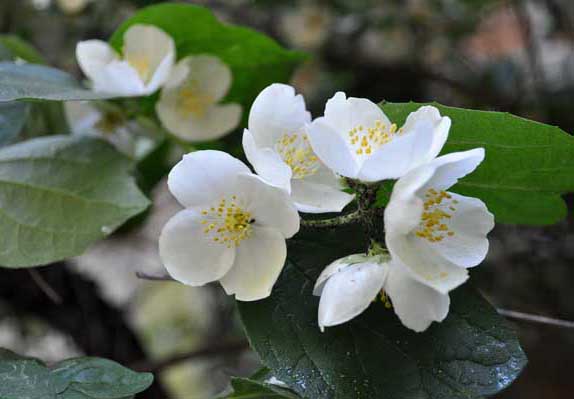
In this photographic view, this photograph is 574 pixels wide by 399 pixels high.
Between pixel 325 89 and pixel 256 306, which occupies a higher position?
pixel 256 306

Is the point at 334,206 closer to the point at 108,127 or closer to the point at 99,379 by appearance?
the point at 99,379

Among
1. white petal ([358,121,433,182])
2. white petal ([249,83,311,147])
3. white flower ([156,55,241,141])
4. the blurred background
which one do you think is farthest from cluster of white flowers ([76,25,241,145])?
the blurred background

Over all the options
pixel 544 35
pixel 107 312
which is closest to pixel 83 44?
pixel 107 312

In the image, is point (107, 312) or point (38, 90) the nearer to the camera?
point (38, 90)

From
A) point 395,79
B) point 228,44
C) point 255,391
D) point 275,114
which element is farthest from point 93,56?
point 395,79

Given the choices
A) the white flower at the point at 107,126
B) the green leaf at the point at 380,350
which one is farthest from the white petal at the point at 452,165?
the white flower at the point at 107,126

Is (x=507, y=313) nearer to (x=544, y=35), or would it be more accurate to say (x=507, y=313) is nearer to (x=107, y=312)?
(x=107, y=312)
